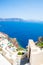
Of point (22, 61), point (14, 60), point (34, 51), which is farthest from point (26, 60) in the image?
point (34, 51)

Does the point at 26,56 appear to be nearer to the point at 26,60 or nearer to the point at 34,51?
the point at 26,60

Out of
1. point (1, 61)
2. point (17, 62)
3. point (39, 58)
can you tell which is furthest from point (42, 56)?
point (1, 61)

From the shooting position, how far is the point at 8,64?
1605cm

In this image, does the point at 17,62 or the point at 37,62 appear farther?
the point at 17,62

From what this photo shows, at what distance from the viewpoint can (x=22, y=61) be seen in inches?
684

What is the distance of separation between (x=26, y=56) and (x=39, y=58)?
500 centimetres

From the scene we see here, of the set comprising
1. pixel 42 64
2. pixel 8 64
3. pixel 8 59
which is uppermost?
pixel 8 59

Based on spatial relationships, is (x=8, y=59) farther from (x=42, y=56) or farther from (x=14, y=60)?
(x=42, y=56)

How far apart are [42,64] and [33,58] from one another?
89 cm

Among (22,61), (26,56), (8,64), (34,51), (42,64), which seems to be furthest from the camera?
(26,56)

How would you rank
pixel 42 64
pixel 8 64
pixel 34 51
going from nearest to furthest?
1. pixel 42 64
2. pixel 34 51
3. pixel 8 64

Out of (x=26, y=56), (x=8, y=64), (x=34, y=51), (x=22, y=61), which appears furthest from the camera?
(x=26, y=56)

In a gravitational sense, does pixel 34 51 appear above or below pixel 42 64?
above

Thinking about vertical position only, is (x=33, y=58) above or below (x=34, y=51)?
below
